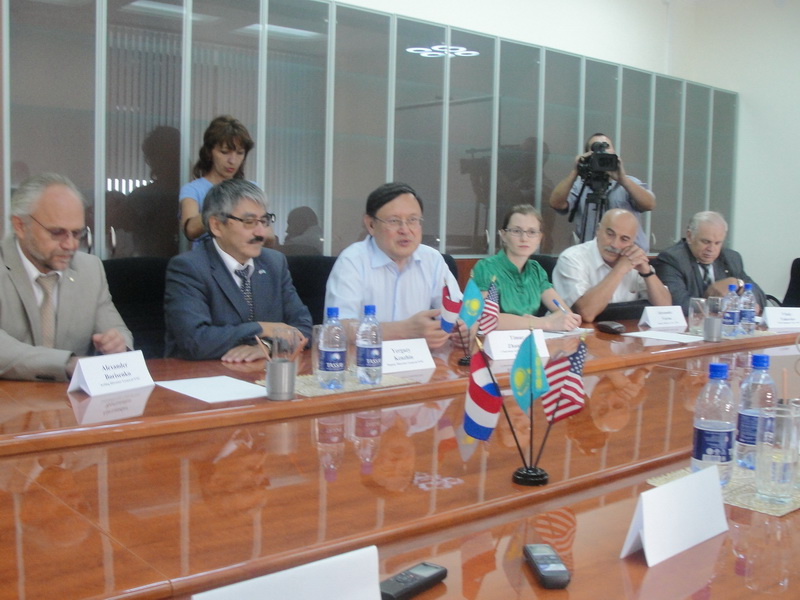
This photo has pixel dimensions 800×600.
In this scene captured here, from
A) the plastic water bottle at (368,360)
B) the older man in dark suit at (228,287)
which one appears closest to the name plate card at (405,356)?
the plastic water bottle at (368,360)

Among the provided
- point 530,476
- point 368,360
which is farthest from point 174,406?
point 530,476

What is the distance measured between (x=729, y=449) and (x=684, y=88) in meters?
6.25

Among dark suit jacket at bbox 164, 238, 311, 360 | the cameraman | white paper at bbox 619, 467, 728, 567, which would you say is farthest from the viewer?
the cameraman

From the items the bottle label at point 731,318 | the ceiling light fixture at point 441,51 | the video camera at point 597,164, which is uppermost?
the ceiling light fixture at point 441,51

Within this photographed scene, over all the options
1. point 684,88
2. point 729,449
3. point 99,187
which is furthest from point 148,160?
point 684,88

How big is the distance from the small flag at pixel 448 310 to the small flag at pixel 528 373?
120 centimetres

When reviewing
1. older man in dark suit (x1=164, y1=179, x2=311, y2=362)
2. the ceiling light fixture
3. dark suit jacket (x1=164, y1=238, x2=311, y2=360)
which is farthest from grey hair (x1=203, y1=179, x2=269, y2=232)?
the ceiling light fixture

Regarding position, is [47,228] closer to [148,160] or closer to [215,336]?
[215,336]

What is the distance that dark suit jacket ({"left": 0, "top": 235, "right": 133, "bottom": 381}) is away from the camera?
224cm

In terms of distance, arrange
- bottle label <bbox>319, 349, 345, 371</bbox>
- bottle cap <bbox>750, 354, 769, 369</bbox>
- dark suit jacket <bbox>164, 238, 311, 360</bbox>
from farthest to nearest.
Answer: dark suit jacket <bbox>164, 238, 311, 360</bbox>
bottle label <bbox>319, 349, 345, 371</bbox>
bottle cap <bbox>750, 354, 769, 369</bbox>

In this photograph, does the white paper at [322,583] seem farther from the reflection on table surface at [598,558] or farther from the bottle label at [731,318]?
the bottle label at [731,318]

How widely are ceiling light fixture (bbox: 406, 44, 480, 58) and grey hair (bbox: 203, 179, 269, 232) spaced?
2571mm

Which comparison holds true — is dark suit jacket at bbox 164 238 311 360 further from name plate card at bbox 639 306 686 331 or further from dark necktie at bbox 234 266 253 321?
name plate card at bbox 639 306 686 331

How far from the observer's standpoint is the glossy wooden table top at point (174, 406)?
5.62 feet
